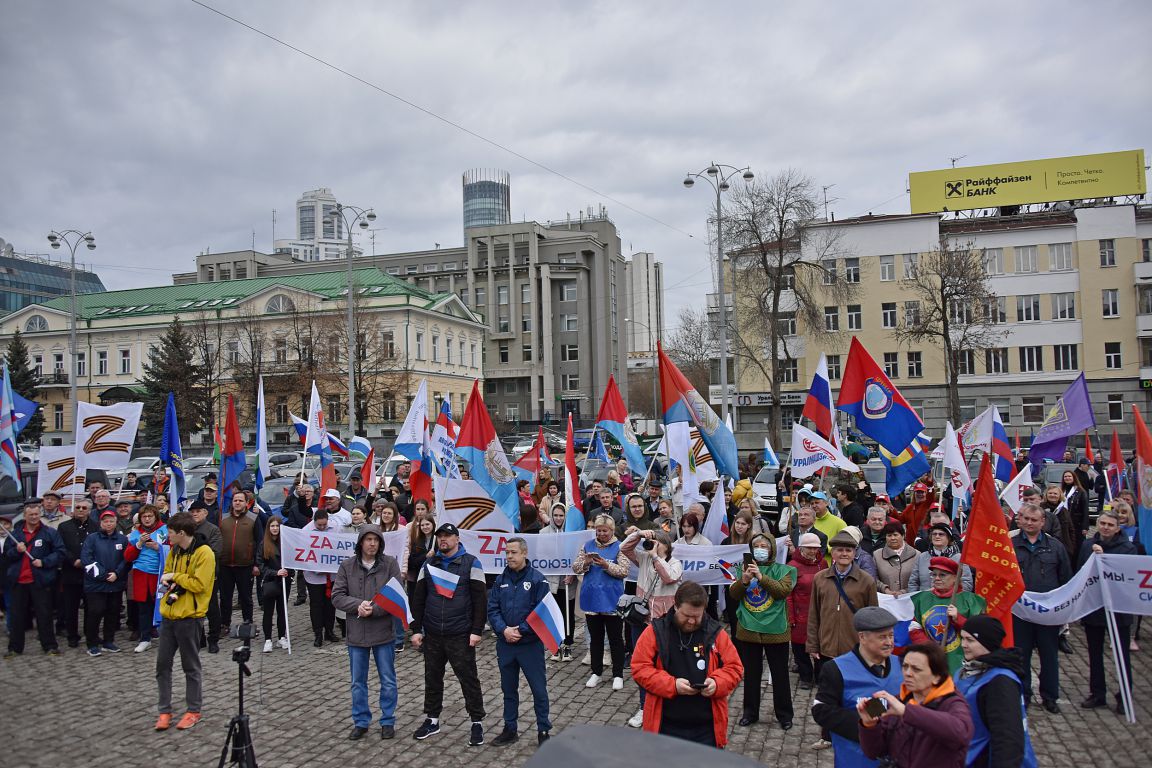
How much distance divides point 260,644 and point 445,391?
57913mm

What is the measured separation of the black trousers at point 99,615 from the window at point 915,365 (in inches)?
1925

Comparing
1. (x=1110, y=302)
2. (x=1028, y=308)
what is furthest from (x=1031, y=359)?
(x=1110, y=302)

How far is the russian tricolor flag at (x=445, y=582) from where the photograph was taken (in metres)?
7.23

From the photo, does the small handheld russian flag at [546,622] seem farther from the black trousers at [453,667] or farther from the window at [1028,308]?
the window at [1028,308]

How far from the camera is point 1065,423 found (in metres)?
12.2

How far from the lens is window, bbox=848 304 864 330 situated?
171 ft

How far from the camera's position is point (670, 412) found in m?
10.8

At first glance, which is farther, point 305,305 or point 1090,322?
point 305,305

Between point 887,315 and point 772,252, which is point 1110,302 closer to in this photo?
point 887,315

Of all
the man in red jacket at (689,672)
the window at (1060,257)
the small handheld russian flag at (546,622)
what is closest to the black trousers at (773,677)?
the small handheld russian flag at (546,622)

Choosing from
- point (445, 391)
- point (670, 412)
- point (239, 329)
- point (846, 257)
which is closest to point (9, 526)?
point (670, 412)

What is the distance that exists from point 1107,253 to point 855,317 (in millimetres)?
14847

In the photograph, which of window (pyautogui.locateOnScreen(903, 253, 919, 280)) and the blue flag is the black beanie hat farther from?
window (pyautogui.locateOnScreen(903, 253, 919, 280))

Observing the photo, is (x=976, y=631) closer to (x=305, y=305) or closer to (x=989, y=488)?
(x=989, y=488)
